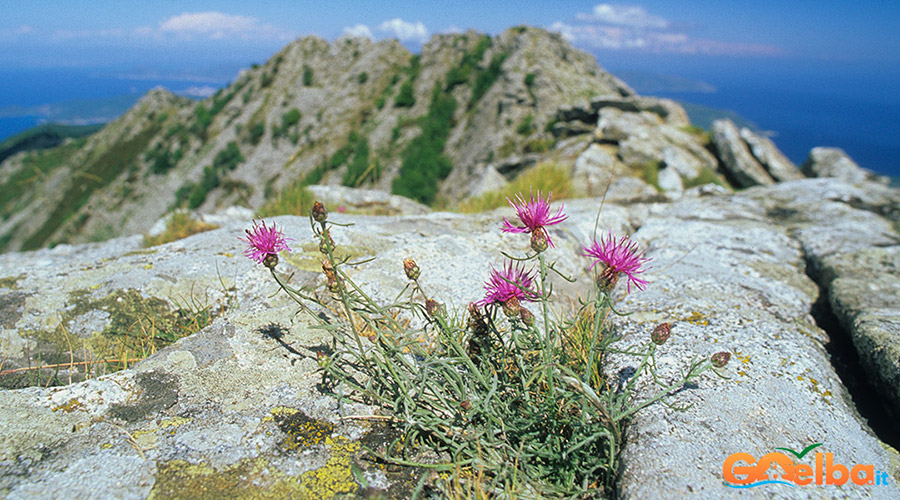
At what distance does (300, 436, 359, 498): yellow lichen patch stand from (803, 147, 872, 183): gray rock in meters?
13.6

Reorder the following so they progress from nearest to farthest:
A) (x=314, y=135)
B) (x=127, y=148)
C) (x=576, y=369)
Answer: (x=576, y=369), (x=314, y=135), (x=127, y=148)

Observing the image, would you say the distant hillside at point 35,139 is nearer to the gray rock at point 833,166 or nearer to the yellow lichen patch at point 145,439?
the yellow lichen patch at point 145,439

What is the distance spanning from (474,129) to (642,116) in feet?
55.1

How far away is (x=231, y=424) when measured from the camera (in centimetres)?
207

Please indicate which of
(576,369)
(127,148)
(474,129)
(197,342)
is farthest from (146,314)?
(127,148)

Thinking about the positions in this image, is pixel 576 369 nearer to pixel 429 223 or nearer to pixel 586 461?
pixel 586 461

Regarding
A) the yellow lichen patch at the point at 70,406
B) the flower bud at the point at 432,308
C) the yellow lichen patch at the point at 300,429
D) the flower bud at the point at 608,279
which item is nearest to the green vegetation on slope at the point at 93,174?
the yellow lichen patch at the point at 70,406

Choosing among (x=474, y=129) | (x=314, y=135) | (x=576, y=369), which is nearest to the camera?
(x=576, y=369)

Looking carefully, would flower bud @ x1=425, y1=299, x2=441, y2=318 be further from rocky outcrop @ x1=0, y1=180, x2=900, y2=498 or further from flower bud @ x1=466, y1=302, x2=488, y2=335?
rocky outcrop @ x1=0, y1=180, x2=900, y2=498

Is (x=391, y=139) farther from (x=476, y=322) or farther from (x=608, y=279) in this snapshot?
(x=608, y=279)

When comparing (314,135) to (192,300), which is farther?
(314,135)

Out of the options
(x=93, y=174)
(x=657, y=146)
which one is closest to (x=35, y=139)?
(x=93, y=174)

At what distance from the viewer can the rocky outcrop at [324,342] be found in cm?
181

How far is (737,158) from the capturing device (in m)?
11.6
